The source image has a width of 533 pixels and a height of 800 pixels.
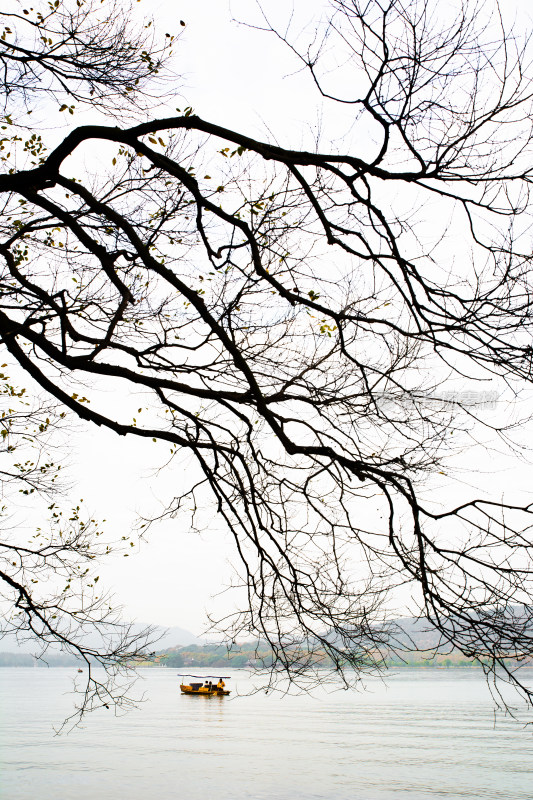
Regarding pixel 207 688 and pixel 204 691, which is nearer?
pixel 204 691

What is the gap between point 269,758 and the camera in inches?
1330

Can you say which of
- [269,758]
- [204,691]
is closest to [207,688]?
[204,691]

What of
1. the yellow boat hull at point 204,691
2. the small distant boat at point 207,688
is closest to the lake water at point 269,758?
the small distant boat at point 207,688

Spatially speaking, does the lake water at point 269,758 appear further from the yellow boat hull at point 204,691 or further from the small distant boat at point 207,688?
the yellow boat hull at point 204,691

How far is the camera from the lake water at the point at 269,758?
2622cm

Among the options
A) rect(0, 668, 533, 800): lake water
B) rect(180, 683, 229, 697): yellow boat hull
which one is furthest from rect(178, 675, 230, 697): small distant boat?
rect(0, 668, 533, 800): lake water

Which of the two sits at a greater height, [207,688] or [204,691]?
[207,688]

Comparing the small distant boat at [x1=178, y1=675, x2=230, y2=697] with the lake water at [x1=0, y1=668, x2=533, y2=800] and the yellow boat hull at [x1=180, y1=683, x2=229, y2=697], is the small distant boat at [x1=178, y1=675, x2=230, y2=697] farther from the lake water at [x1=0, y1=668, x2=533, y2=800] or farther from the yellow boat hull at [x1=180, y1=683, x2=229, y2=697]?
the lake water at [x1=0, y1=668, x2=533, y2=800]

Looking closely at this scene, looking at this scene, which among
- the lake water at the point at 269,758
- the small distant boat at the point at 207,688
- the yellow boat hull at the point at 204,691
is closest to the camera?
the lake water at the point at 269,758

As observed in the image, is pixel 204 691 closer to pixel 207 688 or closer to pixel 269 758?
pixel 207 688

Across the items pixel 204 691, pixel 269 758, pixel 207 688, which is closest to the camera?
pixel 269 758

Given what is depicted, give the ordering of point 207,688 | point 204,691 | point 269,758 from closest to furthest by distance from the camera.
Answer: point 269,758 → point 204,691 → point 207,688

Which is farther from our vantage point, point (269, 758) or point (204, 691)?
point (204, 691)

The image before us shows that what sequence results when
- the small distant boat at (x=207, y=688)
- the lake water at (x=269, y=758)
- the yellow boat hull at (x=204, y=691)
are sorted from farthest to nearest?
the yellow boat hull at (x=204, y=691)
the small distant boat at (x=207, y=688)
the lake water at (x=269, y=758)
